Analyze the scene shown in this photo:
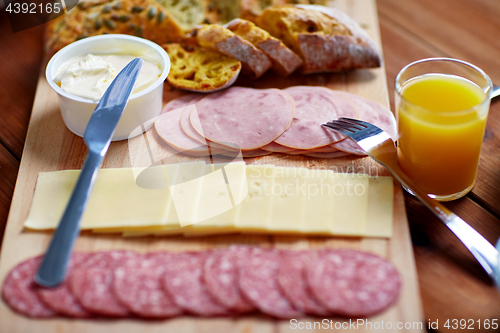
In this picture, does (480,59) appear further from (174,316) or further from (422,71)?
(174,316)

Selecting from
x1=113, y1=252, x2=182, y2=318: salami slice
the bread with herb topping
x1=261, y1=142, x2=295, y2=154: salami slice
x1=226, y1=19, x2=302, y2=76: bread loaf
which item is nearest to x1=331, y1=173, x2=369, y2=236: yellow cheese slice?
x1=261, y1=142, x2=295, y2=154: salami slice

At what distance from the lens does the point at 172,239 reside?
54.9 inches

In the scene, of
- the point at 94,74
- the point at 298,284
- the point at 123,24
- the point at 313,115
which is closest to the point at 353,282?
the point at 298,284

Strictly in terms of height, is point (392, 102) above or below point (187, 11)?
below

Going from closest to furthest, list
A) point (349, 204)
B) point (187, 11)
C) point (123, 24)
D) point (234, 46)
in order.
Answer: point (349, 204)
point (234, 46)
point (123, 24)
point (187, 11)

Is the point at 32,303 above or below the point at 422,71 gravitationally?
below

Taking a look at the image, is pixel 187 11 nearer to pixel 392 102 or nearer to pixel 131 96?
pixel 131 96

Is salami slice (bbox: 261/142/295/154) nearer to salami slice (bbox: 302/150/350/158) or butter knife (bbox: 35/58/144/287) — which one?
salami slice (bbox: 302/150/350/158)

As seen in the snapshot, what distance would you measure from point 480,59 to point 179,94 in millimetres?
1488

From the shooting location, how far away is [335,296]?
1.19 metres

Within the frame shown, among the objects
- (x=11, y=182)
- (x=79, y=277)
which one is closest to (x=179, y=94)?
(x=11, y=182)

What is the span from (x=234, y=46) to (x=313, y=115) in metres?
0.49

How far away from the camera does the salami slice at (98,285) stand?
1.19m

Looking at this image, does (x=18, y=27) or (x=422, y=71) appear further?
(x=18, y=27)
